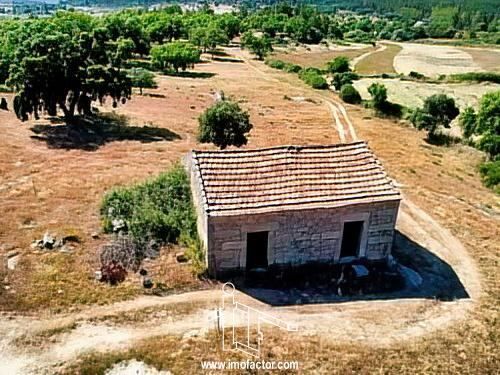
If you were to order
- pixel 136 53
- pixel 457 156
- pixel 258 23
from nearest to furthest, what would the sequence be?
pixel 457 156, pixel 136 53, pixel 258 23

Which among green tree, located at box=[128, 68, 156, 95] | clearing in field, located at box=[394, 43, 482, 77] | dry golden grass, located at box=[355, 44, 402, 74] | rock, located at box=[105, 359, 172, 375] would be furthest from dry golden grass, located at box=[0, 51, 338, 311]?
clearing in field, located at box=[394, 43, 482, 77]

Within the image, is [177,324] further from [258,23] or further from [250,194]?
[258,23]

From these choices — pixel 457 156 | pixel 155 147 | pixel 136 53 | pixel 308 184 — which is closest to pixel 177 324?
pixel 308 184

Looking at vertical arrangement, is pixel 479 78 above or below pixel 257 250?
below

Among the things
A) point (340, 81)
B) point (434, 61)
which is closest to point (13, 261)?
point (340, 81)

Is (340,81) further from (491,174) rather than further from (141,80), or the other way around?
(491,174)

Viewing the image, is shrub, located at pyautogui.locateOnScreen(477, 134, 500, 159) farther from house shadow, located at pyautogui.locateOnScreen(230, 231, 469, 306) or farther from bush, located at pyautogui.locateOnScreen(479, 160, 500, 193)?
house shadow, located at pyautogui.locateOnScreen(230, 231, 469, 306)
